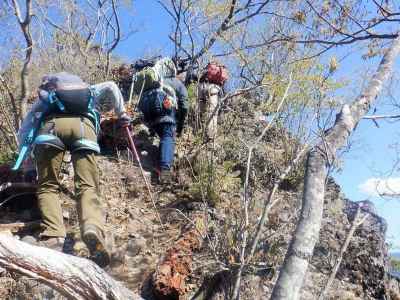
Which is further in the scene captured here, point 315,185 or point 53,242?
point 53,242

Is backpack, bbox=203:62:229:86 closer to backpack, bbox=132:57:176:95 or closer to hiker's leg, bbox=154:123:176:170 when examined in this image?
backpack, bbox=132:57:176:95

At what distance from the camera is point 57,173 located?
14.5ft

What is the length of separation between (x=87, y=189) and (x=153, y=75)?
7.64 feet

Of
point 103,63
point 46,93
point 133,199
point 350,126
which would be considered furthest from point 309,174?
point 103,63

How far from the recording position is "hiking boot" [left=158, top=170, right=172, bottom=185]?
5934 mm

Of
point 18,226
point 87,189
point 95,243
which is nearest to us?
point 95,243

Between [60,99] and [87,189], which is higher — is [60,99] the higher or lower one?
the higher one

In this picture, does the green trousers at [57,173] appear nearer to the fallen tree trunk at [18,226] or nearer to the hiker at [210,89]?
the fallen tree trunk at [18,226]

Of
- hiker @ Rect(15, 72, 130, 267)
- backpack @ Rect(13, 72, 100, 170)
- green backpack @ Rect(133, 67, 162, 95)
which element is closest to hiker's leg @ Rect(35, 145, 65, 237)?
hiker @ Rect(15, 72, 130, 267)

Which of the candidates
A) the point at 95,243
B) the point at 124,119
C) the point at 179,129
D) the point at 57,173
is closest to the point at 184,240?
the point at 95,243

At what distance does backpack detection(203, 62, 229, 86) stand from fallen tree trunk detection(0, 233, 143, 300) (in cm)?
520

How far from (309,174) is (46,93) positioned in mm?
2801

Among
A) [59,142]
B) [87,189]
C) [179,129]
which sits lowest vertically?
[87,189]

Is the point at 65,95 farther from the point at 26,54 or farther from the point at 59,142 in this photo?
the point at 26,54
